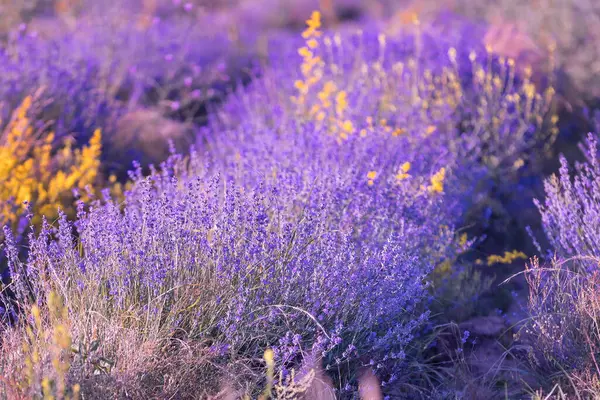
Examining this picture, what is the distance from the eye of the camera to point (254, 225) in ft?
8.95

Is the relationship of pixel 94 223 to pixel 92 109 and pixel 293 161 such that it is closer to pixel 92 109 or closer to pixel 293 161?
pixel 293 161

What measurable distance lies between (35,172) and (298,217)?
187 centimetres

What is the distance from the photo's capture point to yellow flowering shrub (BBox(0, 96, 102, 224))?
3768 mm

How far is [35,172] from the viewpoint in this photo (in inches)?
167

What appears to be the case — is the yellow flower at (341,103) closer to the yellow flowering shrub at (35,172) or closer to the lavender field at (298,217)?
the lavender field at (298,217)

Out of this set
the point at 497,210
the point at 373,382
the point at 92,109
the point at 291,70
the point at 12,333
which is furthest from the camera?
the point at 291,70

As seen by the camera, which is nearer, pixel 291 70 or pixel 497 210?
pixel 497 210

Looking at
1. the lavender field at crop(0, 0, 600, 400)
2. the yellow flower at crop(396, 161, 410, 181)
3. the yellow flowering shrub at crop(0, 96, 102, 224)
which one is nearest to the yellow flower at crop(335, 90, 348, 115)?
the lavender field at crop(0, 0, 600, 400)

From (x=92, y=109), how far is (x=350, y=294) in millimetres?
2991

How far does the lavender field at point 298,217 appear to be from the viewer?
253 cm

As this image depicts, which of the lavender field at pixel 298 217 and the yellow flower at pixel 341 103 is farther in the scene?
the yellow flower at pixel 341 103

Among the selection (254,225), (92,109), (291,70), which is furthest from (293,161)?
(291,70)

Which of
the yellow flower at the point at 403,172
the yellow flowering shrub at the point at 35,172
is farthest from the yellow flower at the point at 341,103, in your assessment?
the yellow flowering shrub at the point at 35,172

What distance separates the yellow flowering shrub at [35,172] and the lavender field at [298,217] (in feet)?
0.07
